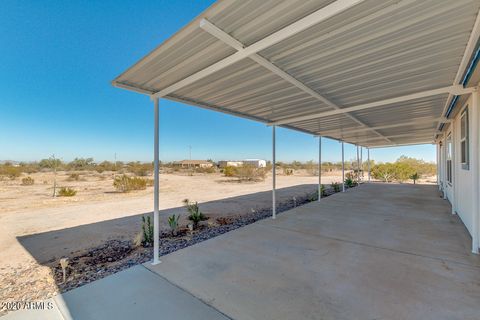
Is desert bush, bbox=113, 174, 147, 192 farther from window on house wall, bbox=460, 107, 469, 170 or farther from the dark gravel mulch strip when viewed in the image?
window on house wall, bbox=460, 107, 469, 170

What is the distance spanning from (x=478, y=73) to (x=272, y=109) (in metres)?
3.16

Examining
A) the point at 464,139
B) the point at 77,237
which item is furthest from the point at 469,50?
the point at 77,237

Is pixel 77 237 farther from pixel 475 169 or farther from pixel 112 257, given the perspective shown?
pixel 475 169

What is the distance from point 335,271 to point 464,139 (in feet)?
13.9

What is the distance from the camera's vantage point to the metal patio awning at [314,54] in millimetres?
1783

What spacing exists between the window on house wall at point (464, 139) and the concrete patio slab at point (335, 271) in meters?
1.40

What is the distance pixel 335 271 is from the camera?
270cm

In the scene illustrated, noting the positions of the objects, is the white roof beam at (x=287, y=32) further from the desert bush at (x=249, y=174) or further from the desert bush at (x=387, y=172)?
the desert bush at (x=387, y=172)

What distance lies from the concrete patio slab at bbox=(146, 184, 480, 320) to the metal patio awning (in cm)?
254

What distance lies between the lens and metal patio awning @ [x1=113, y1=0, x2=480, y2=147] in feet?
5.85

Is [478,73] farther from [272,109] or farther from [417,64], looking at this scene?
[272,109]

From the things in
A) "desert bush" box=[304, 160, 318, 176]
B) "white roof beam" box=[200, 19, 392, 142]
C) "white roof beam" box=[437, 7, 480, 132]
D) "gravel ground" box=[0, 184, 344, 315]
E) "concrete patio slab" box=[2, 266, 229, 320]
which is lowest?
"gravel ground" box=[0, 184, 344, 315]

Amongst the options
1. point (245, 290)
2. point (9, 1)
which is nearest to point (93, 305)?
point (245, 290)

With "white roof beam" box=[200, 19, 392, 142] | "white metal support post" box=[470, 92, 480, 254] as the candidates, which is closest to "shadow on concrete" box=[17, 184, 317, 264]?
"white roof beam" box=[200, 19, 392, 142]
